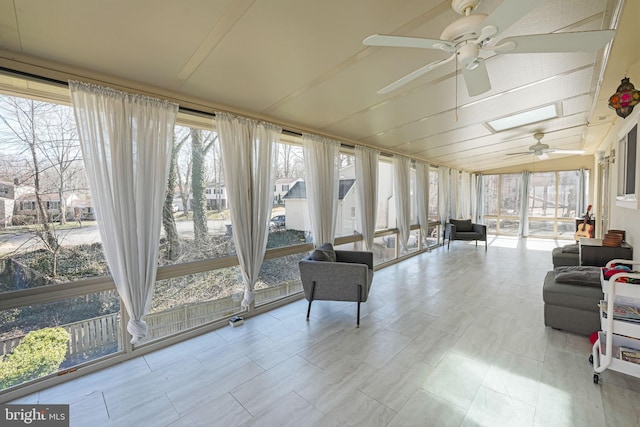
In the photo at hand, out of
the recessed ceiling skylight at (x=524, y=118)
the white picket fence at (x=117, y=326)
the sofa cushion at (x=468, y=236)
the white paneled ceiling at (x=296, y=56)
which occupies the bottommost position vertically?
the white picket fence at (x=117, y=326)

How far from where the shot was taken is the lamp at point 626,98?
6.83ft

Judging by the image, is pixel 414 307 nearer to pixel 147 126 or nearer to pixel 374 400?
pixel 374 400

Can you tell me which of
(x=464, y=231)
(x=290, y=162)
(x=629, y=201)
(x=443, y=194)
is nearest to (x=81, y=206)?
(x=290, y=162)

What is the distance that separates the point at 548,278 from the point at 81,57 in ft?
16.1

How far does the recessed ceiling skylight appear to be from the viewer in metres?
3.70

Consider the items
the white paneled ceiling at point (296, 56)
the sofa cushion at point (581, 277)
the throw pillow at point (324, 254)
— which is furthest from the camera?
the throw pillow at point (324, 254)

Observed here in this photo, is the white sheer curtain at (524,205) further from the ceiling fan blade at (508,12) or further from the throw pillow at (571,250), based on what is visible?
the ceiling fan blade at (508,12)

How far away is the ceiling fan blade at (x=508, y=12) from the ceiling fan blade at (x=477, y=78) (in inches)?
11.9

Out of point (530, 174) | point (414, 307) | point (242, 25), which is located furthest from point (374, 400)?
point (530, 174)

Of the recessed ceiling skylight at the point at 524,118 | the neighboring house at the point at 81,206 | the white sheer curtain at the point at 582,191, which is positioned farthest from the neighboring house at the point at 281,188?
the white sheer curtain at the point at 582,191

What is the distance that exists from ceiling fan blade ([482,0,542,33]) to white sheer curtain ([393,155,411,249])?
4.23m

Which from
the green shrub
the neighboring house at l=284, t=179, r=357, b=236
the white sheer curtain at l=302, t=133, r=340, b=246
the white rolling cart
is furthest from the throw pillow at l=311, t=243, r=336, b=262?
the white rolling cart

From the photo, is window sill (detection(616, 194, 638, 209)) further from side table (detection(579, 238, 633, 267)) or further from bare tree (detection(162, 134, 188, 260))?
bare tree (detection(162, 134, 188, 260))

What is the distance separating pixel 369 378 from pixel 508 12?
2404 mm
